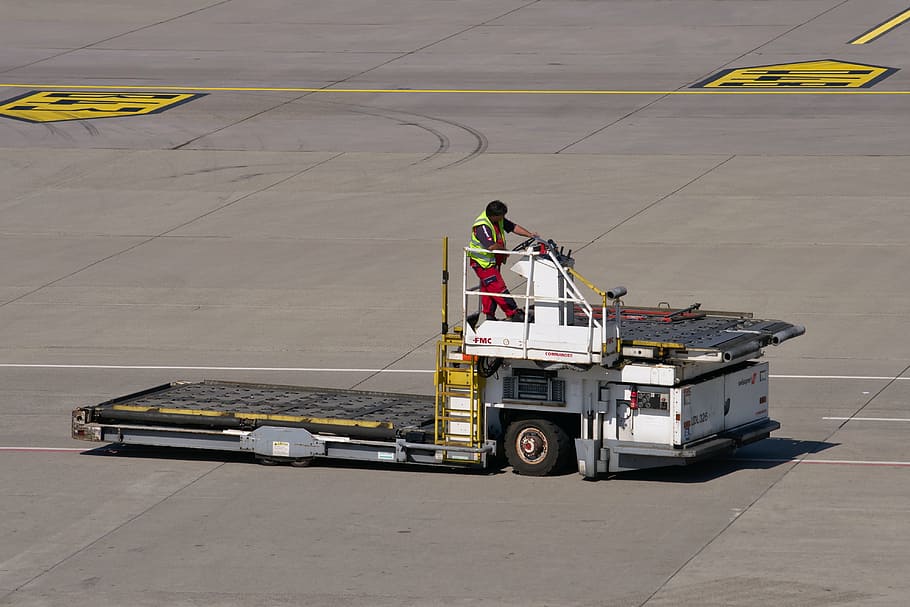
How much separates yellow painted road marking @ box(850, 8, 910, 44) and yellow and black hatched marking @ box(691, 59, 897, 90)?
9.58 feet

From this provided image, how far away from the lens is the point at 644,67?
1996 inches

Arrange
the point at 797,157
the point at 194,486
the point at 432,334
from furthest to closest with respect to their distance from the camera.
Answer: the point at 797,157, the point at 432,334, the point at 194,486

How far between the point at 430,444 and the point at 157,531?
11.7 ft

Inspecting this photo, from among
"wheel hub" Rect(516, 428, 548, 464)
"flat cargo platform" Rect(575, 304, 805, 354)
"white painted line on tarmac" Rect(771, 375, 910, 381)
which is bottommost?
"wheel hub" Rect(516, 428, 548, 464)

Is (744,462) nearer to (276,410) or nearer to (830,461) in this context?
(830,461)

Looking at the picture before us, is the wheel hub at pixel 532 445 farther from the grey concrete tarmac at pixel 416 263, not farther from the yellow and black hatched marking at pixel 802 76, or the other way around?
the yellow and black hatched marking at pixel 802 76

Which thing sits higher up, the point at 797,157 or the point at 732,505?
the point at 797,157

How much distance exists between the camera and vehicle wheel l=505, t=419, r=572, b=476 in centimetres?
2002

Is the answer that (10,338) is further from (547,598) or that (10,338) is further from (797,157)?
(797,157)

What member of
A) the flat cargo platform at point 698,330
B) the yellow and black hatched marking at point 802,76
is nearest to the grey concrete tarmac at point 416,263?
the yellow and black hatched marking at point 802,76

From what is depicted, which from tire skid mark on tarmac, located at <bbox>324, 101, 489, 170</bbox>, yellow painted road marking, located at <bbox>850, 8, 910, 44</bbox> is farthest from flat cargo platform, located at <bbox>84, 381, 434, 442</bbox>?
yellow painted road marking, located at <bbox>850, 8, 910, 44</bbox>

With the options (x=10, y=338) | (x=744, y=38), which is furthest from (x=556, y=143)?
(x=10, y=338)

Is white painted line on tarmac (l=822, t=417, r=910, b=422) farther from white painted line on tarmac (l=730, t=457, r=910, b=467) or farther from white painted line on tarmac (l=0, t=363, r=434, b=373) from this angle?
white painted line on tarmac (l=0, t=363, r=434, b=373)

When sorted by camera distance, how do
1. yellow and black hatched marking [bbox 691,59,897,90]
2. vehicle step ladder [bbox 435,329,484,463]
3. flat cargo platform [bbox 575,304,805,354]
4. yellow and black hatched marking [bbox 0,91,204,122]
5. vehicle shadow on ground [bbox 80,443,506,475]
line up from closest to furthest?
flat cargo platform [bbox 575,304,805,354] → vehicle step ladder [bbox 435,329,484,463] → vehicle shadow on ground [bbox 80,443,506,475] → yellow and black hatched marking [bbox 0,91,204,122] → yellow and black hatched marking [bbox 691,59,897,90]
